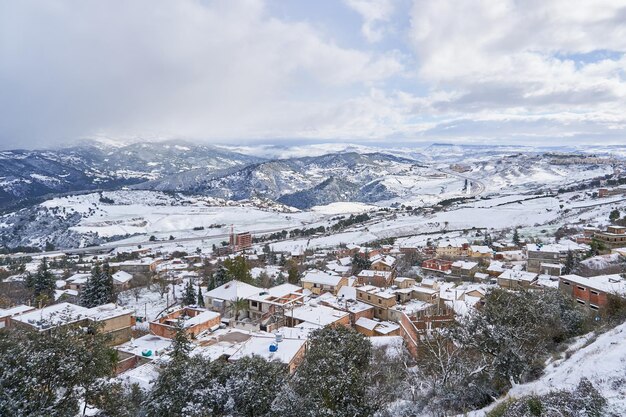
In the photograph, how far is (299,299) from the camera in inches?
1401

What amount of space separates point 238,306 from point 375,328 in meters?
11.5

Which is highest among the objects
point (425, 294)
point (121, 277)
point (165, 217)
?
point (425, 294)

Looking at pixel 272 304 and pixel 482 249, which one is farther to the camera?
pixel 482 249

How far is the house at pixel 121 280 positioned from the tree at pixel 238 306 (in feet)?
73.2

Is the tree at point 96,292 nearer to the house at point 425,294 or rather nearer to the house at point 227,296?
the house at point 227,296

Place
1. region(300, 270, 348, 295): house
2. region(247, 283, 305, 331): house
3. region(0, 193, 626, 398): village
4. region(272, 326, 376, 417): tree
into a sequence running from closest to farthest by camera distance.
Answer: region(272, 326, 376, 417): tree
region(0, 193, 626, 398): village
region(247, 283, 305, 331): house
region(300, 270, 348, 295): house

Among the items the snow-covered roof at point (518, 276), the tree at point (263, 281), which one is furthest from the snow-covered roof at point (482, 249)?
the tree at point (263, 281)

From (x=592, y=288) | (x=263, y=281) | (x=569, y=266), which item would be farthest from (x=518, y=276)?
(x=263, y=281)

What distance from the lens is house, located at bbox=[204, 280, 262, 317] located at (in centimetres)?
3453

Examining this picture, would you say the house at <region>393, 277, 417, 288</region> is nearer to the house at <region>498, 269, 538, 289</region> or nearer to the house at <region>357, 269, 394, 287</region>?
the house at <region>357, 269, 394, 287</region>

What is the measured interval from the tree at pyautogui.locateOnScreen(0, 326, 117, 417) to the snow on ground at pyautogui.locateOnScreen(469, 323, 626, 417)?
11.5m

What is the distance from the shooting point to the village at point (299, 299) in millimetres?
23484

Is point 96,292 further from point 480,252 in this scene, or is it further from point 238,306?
point 480,252

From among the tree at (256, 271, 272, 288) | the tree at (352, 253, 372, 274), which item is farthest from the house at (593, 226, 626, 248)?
the tree at (256, 271, 272, 288)
